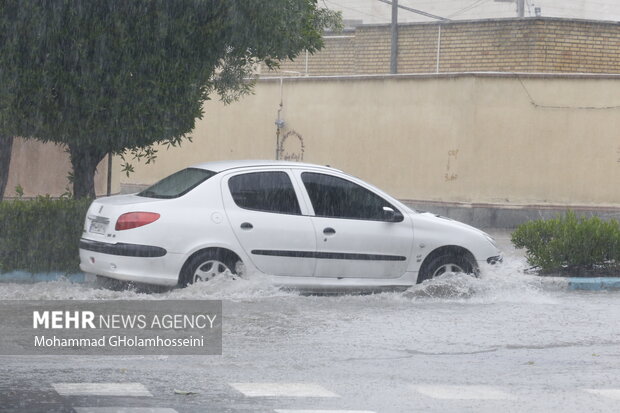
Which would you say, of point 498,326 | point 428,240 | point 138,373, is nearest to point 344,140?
point 428,240

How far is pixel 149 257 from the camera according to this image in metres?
11.6

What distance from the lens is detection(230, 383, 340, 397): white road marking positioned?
7574 millimetres

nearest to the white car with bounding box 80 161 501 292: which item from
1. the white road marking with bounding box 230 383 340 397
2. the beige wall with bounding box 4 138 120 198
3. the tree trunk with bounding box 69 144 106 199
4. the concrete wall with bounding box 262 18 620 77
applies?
the tree trunk with bounding box 69 144 106 199

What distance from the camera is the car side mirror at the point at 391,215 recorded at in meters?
12.6

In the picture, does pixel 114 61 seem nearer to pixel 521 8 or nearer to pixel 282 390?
pixel 282 390

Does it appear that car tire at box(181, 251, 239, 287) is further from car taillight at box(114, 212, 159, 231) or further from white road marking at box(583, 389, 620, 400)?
white road marking at box(583, 389, 620, 400)

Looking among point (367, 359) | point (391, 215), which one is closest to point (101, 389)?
point (367, 359)

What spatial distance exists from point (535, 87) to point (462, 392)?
18318mm

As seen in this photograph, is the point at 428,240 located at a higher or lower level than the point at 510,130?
lower

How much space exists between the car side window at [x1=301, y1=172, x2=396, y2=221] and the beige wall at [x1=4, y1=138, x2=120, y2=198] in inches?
411

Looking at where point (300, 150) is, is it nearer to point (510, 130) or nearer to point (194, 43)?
point (510, 130)

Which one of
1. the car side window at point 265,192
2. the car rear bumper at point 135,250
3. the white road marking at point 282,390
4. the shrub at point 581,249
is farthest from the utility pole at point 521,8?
the white road marking at point 282,390

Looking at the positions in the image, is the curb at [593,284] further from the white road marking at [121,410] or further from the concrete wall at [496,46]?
the concrete wall at [496,46]

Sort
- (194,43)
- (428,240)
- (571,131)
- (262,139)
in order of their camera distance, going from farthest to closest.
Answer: (262,139) < (571,131) < (194,43) < (428,240)
